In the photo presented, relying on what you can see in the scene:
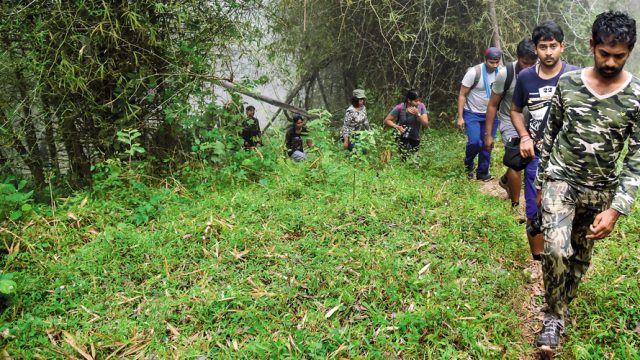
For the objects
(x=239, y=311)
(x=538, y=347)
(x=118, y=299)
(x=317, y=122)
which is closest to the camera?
(x=538, y=347)

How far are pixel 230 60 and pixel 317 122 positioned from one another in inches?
57.1

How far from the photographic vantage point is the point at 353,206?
4344mm

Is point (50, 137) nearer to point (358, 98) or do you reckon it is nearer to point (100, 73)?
point (100, 73)

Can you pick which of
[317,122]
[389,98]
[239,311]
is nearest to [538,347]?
[239,311]

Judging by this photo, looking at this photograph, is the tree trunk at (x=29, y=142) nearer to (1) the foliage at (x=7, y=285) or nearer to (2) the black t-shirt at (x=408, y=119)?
(1) the foliage at (x=7, y=285)

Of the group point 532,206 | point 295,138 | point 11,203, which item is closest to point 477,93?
point 532,206

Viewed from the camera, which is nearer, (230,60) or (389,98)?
(230,60)

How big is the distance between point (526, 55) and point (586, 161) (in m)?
2.23

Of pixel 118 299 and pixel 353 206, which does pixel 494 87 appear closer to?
pixel 353 206

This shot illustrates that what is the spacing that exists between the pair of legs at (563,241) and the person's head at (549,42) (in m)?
1.24

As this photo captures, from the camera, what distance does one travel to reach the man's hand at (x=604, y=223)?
2422 mm

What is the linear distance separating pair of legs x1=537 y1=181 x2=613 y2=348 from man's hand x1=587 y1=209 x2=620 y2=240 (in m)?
0.15

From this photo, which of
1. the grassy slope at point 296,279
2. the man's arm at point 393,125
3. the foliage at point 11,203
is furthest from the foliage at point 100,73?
the man's arm at point 393,125

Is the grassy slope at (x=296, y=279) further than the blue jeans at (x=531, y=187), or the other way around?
the blue jeans at (x=531, y=187)
